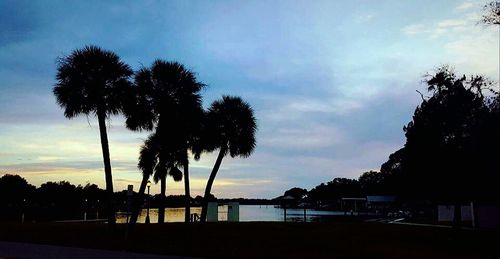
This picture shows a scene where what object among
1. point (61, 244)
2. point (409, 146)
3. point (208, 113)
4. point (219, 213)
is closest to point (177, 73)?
point (208, 113)

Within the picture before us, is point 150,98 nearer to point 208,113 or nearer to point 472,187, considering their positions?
point 208,113

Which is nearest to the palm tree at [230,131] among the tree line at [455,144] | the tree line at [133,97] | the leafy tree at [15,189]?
the tree line at [133,97]

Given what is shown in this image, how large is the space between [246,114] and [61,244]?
74.0 feet

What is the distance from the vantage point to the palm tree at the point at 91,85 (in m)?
27.6

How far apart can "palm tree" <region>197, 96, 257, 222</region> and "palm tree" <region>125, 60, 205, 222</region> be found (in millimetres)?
9367

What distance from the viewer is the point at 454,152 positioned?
99.2ft

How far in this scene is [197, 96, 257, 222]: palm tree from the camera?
4122 centimetres

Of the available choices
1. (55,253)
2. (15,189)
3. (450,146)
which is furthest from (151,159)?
(15,189)

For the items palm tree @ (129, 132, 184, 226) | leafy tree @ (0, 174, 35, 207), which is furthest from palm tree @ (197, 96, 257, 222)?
leafy tree @ (0, 174, 35, 207)

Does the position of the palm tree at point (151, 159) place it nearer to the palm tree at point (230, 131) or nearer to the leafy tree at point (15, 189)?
the palm tree at point (230, 131)

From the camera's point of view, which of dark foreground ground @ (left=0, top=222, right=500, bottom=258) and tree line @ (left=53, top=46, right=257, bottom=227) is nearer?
dark foreground ground @ (left=0, top=222, right=500, bottom=258)

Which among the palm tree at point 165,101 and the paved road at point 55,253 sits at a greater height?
the palm tree at point 165,101

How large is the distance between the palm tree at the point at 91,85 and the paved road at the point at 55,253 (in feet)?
27.0

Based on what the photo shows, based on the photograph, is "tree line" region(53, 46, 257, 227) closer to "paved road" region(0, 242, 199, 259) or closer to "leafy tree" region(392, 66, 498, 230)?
"paved road" region(0, 242, 199, 259)
